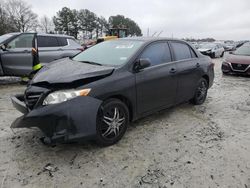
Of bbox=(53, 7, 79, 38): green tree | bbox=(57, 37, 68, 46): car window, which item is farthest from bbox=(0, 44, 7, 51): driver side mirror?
bbox=(53, 7, 79, 38): green tree

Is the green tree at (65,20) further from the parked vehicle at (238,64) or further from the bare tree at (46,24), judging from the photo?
the parked vehicle at (238,64)

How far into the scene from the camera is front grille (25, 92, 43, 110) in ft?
9.99

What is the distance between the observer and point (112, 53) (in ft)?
13.0

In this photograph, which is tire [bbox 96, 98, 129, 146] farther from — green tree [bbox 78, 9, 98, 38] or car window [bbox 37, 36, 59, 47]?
green tree [bbox 78, 9, 98, 38]

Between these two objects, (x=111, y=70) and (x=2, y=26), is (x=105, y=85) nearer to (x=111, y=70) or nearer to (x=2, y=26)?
(x=111, y=70)

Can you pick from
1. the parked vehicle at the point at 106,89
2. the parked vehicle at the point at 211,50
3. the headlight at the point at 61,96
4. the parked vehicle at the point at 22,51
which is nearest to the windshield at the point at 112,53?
the parked vehicle at the point at 106,89

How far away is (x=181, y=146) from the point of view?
3461 millimetres

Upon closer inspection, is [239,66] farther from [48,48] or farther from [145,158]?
[145,158]

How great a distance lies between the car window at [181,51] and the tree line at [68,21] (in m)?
51.5

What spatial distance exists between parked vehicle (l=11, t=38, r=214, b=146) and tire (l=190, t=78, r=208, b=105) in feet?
1.55

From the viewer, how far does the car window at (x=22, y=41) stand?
709 centimetres

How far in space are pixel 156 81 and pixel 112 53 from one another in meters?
0.87

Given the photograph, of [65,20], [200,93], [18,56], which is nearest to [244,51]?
[200,93]

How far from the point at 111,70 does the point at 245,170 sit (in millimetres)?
2132
